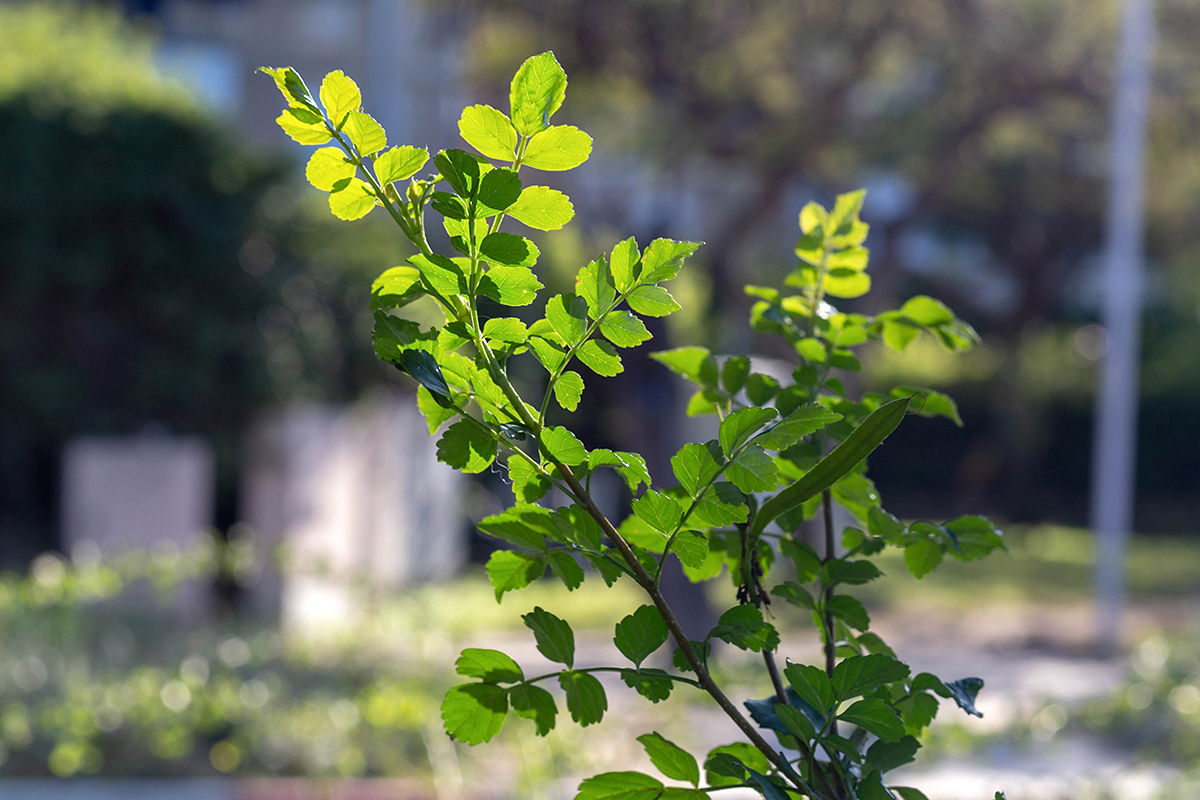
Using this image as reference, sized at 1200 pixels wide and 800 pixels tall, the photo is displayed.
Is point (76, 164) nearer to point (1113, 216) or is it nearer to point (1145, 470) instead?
point (1113, 216)

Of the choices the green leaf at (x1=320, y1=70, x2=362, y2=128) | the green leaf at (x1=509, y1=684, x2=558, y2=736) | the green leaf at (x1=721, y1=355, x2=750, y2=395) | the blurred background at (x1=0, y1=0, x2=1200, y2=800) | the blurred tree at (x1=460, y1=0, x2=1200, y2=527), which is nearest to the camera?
the green leaf at (x1=320, y1=70, x2=362, y2=128)

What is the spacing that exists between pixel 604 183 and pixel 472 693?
869 centimetres

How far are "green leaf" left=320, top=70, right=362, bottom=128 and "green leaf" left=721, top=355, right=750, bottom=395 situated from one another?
1.40 ft

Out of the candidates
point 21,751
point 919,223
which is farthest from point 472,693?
point 919,223

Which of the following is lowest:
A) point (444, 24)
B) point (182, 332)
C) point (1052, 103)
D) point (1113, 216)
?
point (182, 332)

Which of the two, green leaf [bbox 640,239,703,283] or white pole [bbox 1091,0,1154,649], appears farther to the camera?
white pole [bbox 1091,0,1154,649]

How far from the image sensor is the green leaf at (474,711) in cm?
70

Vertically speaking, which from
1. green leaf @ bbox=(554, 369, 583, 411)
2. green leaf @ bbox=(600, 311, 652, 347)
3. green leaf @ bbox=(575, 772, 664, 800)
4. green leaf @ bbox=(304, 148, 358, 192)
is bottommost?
green leaf @ bbox=(575, 772, 664, 800)

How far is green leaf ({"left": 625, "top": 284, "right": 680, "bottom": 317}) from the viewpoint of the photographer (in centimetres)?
73

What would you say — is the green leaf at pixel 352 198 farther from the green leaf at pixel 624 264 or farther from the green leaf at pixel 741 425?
the green leaf at pixel 741 425

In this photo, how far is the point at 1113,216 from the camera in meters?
9.02

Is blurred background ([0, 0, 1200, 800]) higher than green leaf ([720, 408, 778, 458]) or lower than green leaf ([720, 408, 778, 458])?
higher

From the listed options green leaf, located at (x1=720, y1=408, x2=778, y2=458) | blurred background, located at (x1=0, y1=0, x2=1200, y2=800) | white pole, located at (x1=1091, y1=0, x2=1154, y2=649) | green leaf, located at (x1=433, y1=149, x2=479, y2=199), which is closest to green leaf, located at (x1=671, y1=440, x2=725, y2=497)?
green leaf, located at (x1=720, y1=408, x2=778, y2=458)

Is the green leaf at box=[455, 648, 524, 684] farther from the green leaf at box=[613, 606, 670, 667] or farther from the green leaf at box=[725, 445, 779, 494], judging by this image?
the green leaf at box=[725, 445, 779, 494]
